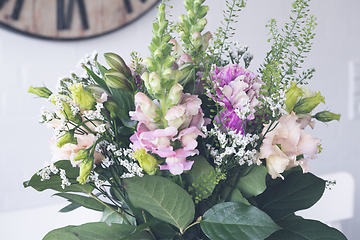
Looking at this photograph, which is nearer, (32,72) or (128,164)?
(128,164)

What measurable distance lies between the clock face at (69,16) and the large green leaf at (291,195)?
0.84 metres

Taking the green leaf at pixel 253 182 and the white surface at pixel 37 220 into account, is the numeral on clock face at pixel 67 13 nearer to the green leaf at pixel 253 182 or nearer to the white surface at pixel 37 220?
the white surface at pixel 37 220

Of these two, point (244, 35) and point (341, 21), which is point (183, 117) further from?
point (341, 21)

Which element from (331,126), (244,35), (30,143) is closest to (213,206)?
(30,143)

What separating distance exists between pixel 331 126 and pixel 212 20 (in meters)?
0.80

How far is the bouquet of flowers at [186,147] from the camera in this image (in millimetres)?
296

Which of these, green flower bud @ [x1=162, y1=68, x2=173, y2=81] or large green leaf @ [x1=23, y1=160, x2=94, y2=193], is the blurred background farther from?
green flower bud @ [x1=162, y1=68, x2=173, y2=81]

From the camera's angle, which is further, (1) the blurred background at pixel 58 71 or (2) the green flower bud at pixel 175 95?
(1) the blurred background at pixel 58 71

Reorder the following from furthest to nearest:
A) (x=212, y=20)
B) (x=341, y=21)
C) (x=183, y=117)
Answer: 1. (x=341, y=21)
2. (x=212, y=20)
3. (x=183, y=117)

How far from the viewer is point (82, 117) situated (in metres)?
0.35

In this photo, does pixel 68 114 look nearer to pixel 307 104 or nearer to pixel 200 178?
pixel 200 178

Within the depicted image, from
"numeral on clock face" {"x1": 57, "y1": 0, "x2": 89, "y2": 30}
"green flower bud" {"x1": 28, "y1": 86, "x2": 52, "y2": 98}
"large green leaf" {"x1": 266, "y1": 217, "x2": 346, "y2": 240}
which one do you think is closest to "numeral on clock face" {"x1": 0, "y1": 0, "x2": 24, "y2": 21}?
"numeral on clock face" {"x1": 57, "y1": 0, "x2": 89, "y2": 30}

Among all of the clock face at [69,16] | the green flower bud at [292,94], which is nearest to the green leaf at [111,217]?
the green flower bud at [292,94]

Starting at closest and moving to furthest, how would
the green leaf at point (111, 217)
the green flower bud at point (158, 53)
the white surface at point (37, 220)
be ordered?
the green flower bud at point (158, 53) → the green leaf at point (111, 217) → the white surface at point (37, 220)
